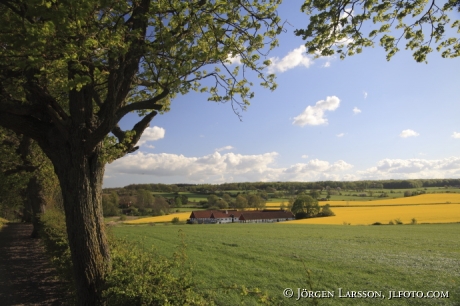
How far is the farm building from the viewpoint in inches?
2339

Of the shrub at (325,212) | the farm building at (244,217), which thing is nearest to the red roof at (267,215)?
the farm building at (244,217)

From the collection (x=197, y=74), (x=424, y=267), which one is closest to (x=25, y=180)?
(x=197, y=74)

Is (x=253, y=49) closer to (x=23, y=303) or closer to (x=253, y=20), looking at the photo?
(x=253, y=20)

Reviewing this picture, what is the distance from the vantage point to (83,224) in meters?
5.62

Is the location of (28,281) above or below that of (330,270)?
above

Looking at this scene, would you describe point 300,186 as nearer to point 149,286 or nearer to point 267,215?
point 267,215

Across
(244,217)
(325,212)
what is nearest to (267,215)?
(244,217)

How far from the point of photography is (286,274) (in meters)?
11.8

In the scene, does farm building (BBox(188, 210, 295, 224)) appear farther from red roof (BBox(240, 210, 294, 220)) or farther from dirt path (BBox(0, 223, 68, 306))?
dirt path (BBox(0, 223, 68, 306))

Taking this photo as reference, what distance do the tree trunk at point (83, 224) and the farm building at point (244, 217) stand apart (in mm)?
52104

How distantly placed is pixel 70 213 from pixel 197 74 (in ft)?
13.4

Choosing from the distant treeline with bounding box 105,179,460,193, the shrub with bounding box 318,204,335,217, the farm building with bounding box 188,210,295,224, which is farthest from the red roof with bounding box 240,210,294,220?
the distant treeline with bounding box 105,179,460,193

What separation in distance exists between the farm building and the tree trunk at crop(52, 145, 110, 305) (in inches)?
2051

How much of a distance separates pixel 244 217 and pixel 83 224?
192 feet
